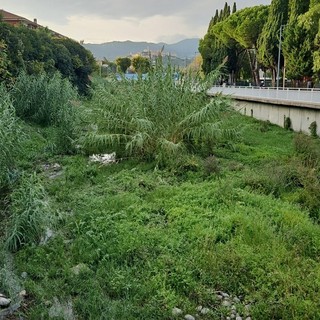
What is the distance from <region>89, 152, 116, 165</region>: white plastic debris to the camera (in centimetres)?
1136

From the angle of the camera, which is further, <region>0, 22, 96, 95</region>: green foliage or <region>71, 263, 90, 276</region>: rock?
<region>0, 22, 96, 95</region>: green foliage

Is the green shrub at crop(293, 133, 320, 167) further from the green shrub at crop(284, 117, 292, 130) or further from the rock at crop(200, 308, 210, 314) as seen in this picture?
the green shrub at crop(284, 117, 292, 130)

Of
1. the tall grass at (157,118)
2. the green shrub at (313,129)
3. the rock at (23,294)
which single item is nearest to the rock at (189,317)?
the rock at (23,294)

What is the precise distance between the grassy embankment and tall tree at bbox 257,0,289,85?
23199 mm

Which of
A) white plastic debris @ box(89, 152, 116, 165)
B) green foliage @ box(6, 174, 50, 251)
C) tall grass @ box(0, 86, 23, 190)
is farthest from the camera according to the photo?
white plastic debris @ box(89, 152, 116, 165)

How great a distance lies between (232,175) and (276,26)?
84.0 feet


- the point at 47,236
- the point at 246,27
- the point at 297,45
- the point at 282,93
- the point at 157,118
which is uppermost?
the point at 246,27

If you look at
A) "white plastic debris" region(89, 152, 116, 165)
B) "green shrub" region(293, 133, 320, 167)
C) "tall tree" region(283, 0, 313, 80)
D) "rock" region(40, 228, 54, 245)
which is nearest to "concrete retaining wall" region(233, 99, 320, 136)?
"green shrub" region(293, 133, 320, 167)

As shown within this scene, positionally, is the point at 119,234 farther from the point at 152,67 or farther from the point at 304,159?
the point at 152,67

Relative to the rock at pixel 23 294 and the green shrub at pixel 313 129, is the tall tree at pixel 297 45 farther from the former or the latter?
the rock at pixel 23 294

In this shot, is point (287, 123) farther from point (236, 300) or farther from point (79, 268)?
point (79, 268)

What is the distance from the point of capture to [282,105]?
787 inches

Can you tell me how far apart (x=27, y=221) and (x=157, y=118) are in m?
5.81

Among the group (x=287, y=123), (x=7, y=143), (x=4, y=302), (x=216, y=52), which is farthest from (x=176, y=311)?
(x=216, y=52)
